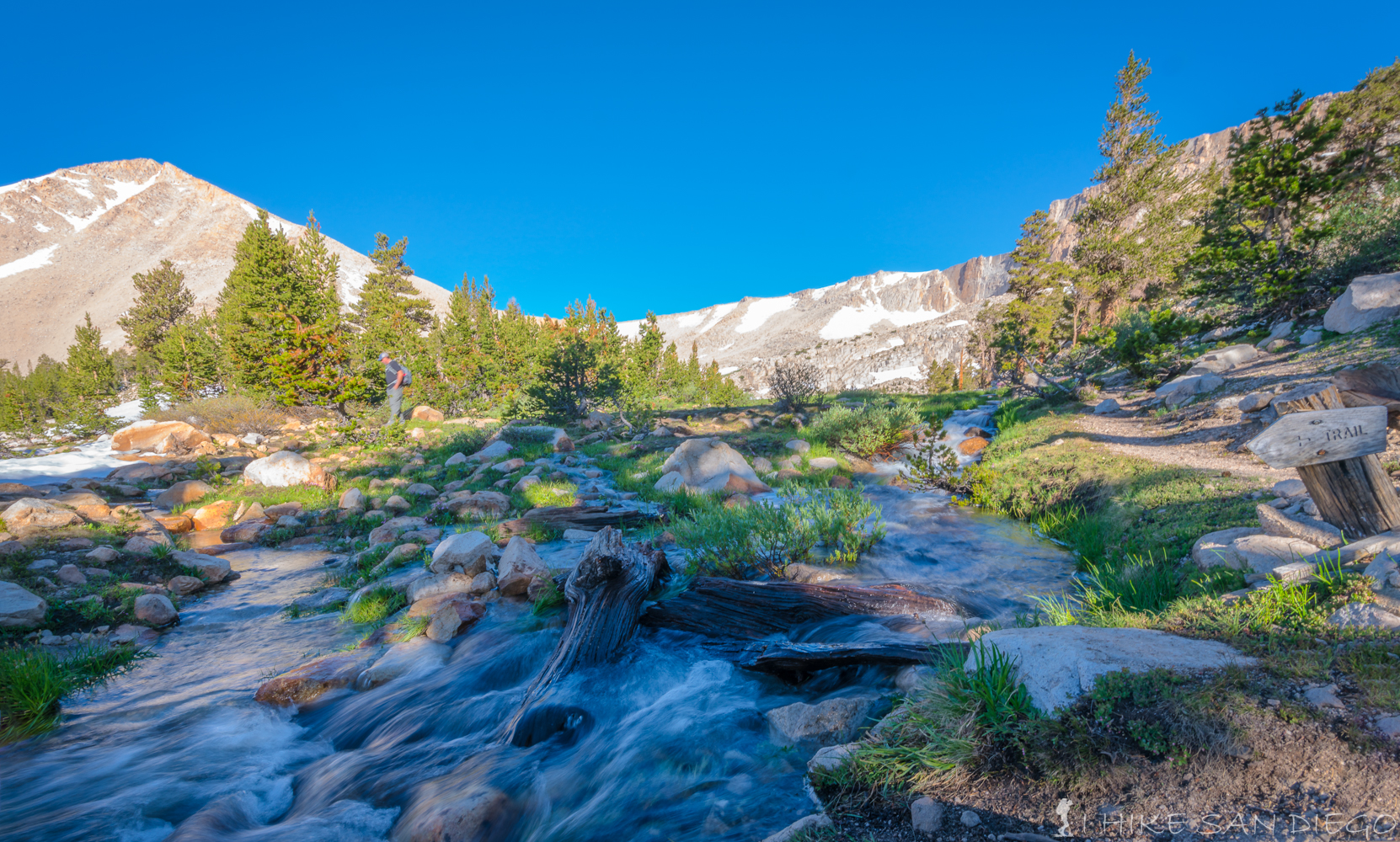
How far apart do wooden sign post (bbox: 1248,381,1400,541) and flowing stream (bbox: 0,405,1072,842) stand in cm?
217

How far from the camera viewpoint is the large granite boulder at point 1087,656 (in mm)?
2289

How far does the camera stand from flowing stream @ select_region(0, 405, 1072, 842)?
303 cm

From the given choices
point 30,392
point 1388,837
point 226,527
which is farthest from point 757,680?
point 30,392

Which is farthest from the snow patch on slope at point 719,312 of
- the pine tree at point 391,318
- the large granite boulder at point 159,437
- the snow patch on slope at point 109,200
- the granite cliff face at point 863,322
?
the large granite boulder at point 159,437

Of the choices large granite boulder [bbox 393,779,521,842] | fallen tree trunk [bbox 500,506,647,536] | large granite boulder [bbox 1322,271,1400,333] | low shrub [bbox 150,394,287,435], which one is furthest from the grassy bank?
low shrub [bbox 150,394,287,435]

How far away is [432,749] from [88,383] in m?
46.3

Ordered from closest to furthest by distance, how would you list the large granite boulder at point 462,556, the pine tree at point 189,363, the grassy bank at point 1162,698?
the grassy bank at point 1162,698, the large granite boulder at point 462,556, the pine tree at point 189,363

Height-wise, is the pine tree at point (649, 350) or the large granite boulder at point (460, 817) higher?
the pine tree at point (649, 350)

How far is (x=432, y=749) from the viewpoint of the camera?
3836 millimetres

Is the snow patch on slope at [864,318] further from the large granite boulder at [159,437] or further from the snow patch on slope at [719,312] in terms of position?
the large granite boulder at [159,437]

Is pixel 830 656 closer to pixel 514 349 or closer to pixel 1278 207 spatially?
pixel 1278 207

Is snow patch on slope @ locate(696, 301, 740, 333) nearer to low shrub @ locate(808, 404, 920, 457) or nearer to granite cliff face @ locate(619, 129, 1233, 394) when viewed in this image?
granite cliff face @ locate(619, 129, 1233, 394)

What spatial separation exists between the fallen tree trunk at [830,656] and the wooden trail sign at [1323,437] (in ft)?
7.96

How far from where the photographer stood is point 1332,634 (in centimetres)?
235
